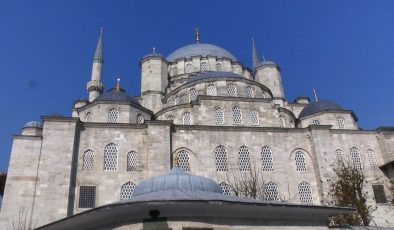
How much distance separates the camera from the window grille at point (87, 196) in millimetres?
19062

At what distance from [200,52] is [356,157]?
16.8 meters

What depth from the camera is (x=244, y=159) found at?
21.4 m

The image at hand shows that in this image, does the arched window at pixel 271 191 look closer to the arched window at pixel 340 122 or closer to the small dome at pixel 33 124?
the arched window at pixel 340 122

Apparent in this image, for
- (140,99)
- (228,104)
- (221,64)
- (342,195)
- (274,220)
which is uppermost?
(221,64)

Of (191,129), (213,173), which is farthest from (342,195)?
(191,129)

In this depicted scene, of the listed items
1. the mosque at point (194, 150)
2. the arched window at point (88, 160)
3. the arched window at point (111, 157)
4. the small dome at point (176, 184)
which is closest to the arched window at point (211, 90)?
the mosque at point (194, 150)

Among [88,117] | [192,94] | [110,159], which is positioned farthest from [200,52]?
[110,159]

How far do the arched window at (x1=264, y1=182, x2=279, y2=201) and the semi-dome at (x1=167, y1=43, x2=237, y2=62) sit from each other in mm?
16058

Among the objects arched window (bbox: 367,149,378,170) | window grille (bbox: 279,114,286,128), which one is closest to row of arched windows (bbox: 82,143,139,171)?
window grille (bbox: 279,114,286,128)

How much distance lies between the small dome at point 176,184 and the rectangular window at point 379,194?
51.0ft

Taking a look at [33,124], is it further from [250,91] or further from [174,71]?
[250,91]

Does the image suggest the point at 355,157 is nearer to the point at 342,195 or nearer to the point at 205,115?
the point at 342,195

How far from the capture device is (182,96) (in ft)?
83.8

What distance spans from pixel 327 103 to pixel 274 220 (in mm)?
21105
